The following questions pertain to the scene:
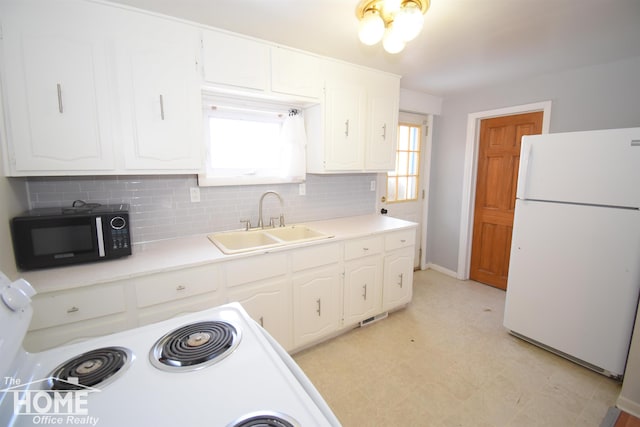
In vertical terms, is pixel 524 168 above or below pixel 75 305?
above

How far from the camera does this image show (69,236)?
151 cm

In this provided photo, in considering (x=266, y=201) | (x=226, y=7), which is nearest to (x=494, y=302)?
(x=266, y=201)

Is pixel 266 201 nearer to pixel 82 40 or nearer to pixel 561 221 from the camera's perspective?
pixel 82 40

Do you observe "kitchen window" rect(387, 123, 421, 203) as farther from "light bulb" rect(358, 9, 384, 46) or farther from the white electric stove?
the white electric stove

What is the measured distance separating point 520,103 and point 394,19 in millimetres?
2406

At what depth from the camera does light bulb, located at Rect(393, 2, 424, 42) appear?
1239 mm

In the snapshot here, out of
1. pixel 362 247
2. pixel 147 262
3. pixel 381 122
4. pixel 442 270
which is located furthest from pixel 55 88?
pixel 442 270

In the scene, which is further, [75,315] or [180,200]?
[180,200]

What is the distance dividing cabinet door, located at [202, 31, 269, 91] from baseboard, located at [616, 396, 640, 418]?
3.07 metres

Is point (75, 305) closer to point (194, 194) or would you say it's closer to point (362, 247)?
point (194, 194)

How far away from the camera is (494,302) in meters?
3.06

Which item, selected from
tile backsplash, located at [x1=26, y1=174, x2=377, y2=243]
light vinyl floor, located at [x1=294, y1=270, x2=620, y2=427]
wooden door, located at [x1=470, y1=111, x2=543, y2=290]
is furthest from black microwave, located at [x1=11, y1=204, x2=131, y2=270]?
wooden door, located at [x1=470, y1=111, x2=543, y2=290]

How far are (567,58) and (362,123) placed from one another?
68.5 inches

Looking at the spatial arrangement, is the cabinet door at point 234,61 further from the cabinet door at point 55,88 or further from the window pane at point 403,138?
the window pane at point 403,138
